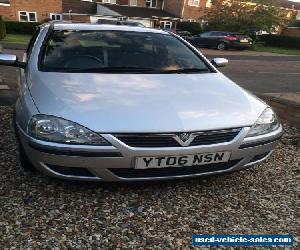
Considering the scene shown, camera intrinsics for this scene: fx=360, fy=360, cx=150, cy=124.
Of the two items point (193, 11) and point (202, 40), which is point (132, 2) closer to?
point (193, 11)

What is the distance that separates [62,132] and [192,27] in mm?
34041

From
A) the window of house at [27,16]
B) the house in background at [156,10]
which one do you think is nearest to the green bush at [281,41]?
the house in background at [156,10]

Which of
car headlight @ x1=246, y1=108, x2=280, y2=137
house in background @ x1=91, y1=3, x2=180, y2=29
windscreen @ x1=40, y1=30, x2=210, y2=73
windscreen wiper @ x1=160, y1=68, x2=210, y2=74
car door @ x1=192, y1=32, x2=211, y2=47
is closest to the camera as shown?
car headlight @ x1=246, y1=108, x2=280, y2=137

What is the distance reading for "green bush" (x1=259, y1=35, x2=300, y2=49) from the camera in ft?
107

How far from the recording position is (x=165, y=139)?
278 centimetres

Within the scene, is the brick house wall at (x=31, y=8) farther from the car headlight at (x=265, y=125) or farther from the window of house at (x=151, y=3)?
the car headlight at (x=265, y=125)

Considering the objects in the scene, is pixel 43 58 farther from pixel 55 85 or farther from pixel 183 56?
pixel 183 56

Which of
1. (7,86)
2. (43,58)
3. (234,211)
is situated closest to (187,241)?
(234,211)

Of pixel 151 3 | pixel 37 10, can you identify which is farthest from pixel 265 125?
pixel 151 3

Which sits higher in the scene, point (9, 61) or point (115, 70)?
point (115, 70)

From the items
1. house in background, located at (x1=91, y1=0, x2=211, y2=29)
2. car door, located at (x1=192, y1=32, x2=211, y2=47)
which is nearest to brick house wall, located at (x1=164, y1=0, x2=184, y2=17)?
house in background, located at (x1=91, y1=0, x2=211, y2=29)

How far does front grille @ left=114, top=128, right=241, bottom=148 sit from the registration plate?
9 centimetres

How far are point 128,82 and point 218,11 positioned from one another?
3035cm

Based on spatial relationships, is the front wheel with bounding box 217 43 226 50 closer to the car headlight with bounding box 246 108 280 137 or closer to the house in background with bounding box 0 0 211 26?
the house in background with bounding box 0 0 211 26
